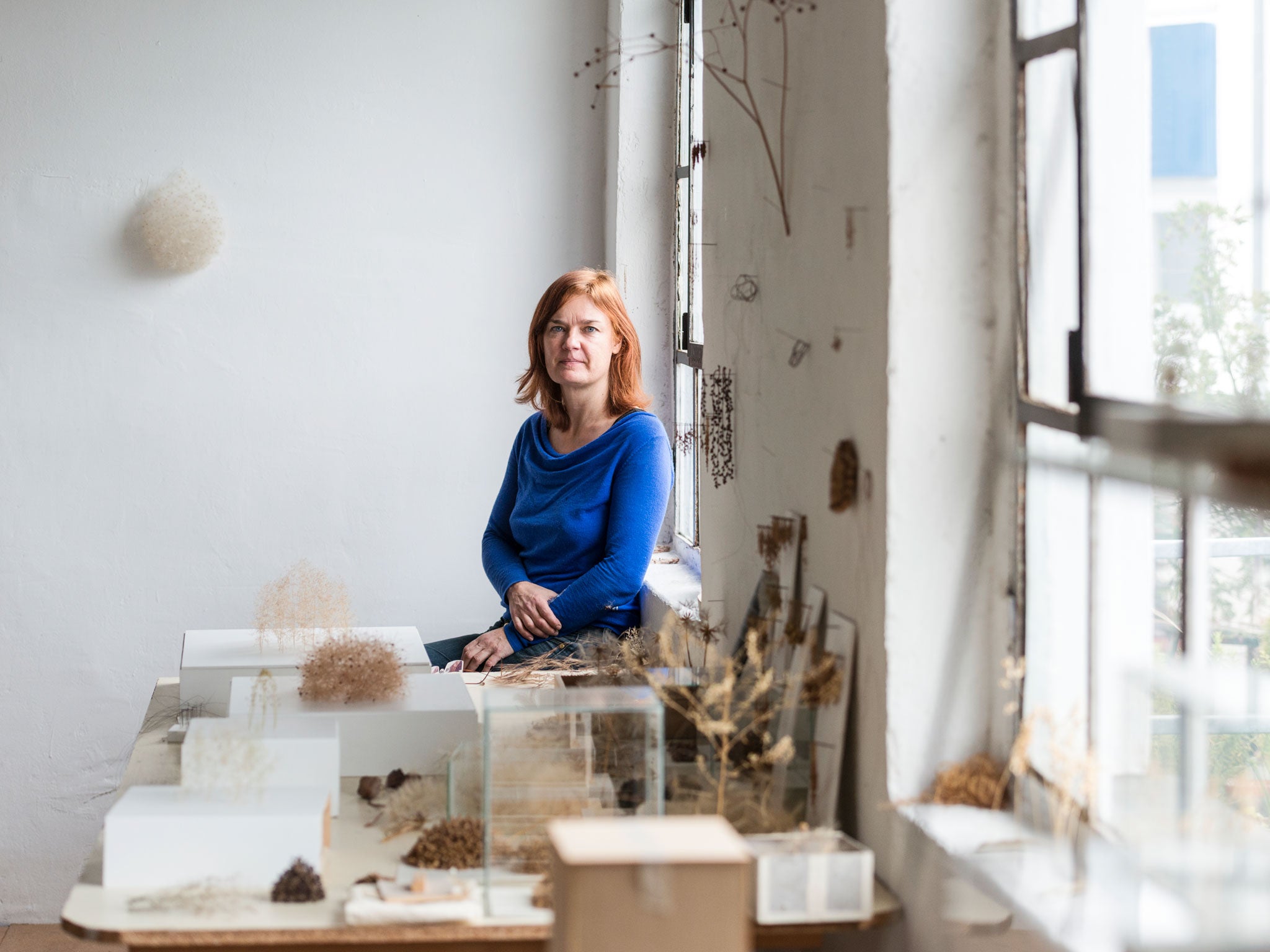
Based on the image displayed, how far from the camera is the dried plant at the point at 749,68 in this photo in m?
2.06

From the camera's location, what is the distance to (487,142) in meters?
4.07

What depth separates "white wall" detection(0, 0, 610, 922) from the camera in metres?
3.89

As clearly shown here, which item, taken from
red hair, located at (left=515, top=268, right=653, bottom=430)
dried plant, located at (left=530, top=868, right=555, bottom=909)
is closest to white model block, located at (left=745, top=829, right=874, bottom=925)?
dried plant, located at (left=530, top=868, right=555, bottom=909)

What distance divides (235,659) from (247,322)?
71.5 inches

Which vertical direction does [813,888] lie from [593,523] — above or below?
Result: below

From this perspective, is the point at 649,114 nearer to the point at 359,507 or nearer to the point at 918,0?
A: the point at 359,507

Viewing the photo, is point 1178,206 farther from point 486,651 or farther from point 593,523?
point 486,651

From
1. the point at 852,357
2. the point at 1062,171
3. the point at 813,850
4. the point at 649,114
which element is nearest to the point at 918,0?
the point at 1062,171

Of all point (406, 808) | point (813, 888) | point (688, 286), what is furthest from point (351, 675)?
point (688, 286)

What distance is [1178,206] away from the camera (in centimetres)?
126

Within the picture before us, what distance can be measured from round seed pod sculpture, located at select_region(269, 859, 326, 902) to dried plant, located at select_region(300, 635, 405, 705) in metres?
0.58

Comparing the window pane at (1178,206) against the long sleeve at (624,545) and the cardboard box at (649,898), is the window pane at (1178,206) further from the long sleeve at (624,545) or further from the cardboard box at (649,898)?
the long sleeve at (624,545)

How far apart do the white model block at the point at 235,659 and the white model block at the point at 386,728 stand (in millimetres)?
209

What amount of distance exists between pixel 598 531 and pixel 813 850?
1.65 metres
